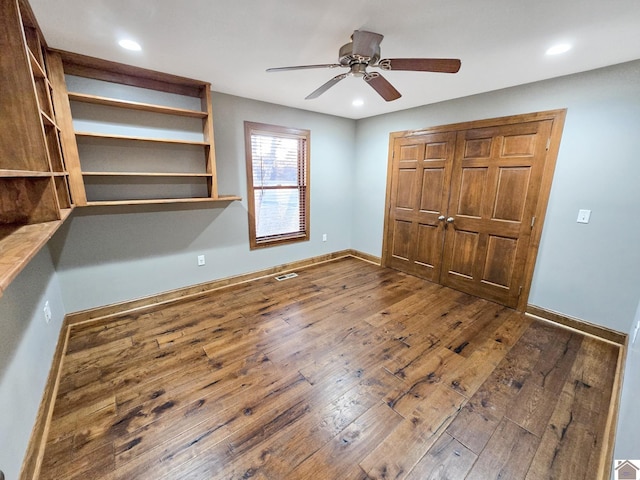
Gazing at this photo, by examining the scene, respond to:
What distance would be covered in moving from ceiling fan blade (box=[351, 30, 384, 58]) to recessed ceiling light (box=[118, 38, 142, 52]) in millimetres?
1541

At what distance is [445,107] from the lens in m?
3.20

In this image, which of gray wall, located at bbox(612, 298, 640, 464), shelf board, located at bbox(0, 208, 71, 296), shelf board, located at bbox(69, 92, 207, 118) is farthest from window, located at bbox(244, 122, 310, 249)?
gray wall, located at bbox(612, 298, 640, 464)

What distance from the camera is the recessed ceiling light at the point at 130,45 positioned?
188cm

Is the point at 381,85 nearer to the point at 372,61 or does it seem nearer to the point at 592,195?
the point at 372,61

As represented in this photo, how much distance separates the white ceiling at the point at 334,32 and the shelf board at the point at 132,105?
31cm

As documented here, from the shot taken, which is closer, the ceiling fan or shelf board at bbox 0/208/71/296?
shelf board at bbox 0/208/71/296

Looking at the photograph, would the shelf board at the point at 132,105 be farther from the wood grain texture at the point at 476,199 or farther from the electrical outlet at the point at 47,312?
the wood grain texture at the point at 476,199

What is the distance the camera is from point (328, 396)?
1772 mm

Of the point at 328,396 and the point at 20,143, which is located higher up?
the point at 20,143

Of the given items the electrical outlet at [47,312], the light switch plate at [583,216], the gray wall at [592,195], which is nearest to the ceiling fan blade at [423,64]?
the gray wall at [592,195]

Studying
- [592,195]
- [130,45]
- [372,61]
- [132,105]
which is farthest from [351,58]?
[592,195]

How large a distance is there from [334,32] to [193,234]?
8.00ft

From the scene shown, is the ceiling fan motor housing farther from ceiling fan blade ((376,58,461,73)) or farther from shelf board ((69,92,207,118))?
shelf board ((69,92,207,118))

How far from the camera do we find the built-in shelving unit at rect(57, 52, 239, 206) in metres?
2.27
